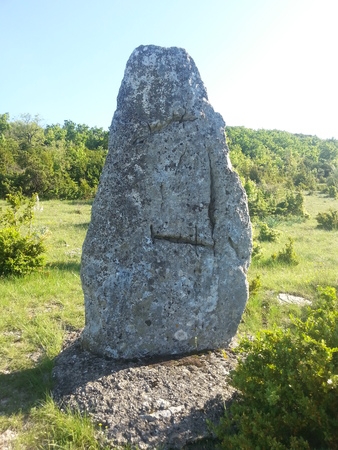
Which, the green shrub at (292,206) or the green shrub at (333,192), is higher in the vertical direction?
the green shrub at (333,192)

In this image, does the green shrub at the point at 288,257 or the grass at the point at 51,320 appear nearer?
the grass at the point at 51,320

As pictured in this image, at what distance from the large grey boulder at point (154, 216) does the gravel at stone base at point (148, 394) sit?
0.78 ft

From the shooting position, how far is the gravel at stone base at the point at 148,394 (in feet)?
10.7

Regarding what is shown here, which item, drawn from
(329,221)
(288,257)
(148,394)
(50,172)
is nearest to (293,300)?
(288,257)

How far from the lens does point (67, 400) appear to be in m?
3.56

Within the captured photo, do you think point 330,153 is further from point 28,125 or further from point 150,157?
point 150,157

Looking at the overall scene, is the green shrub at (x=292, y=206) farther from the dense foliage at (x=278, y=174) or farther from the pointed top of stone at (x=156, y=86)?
the pointed top of stone at (x=156, y=86)

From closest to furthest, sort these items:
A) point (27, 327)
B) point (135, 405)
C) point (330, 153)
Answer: point (135, 405)
point (27, 327)
point (330, 153)

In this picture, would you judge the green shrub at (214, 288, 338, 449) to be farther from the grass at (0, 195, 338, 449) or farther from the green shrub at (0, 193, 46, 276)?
the green shrub at (0, 193, 46, 276)

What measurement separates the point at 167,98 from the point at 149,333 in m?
2.49

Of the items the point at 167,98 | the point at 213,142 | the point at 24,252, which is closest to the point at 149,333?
the point at 213,142

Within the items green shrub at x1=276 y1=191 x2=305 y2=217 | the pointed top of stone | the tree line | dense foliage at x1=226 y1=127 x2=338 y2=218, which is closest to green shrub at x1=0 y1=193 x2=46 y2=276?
the pointed top of stone

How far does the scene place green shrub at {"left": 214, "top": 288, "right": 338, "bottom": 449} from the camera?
8.77ft

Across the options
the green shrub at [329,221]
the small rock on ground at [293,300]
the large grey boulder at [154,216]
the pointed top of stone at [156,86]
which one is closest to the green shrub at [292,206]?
the green shrub at [329,221]
